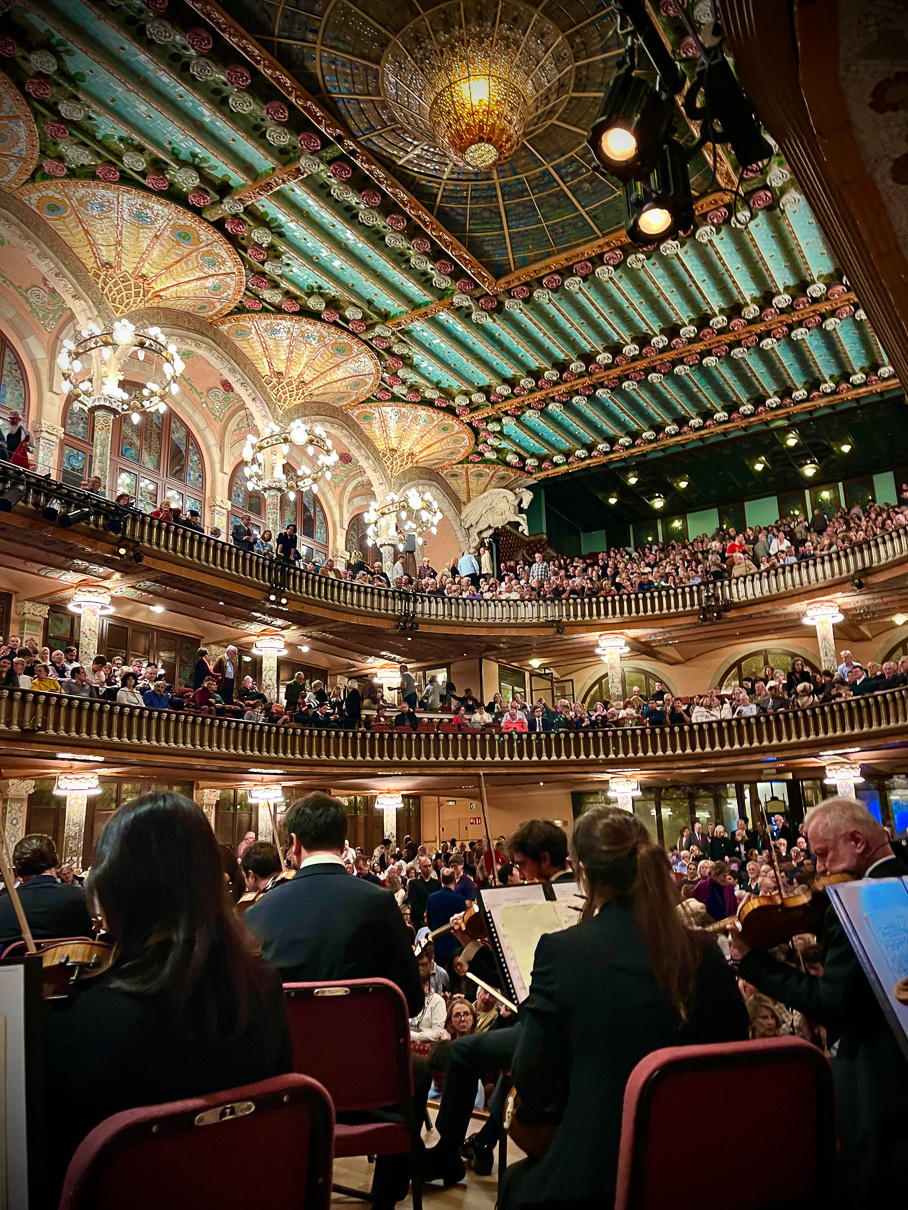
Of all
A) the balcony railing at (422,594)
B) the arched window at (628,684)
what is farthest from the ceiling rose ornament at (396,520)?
the arched window at (628,684)

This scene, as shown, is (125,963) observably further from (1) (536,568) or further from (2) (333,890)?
(1) (536,568)

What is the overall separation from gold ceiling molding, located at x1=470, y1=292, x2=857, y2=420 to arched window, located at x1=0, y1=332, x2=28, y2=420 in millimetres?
9130

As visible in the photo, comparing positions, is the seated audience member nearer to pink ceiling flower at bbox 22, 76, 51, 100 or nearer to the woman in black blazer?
the woman in black blazer

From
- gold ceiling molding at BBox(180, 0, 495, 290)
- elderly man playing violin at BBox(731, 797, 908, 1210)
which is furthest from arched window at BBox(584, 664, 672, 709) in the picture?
elderly man playing violin at BBox(731, 797, 908, 1210)

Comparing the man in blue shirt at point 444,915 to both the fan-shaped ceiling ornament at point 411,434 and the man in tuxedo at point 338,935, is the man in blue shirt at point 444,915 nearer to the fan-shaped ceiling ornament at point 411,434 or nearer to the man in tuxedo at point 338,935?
the man in tuxedo at point 338,935

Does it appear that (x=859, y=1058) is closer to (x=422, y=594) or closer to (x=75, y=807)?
(x=75, y=807)

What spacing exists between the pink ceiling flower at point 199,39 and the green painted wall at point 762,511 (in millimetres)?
16768

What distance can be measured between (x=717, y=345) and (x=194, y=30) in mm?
10714

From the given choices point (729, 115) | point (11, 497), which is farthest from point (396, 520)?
point (729, 115)

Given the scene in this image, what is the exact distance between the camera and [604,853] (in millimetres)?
2307

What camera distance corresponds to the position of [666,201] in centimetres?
561

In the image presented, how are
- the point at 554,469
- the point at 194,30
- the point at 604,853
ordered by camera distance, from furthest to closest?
the point at 554,469, the point at 194,30, the point at 604,853

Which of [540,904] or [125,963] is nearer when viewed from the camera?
[125,963]

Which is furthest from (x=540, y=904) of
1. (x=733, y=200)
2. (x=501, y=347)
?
(x=501, y=347)
